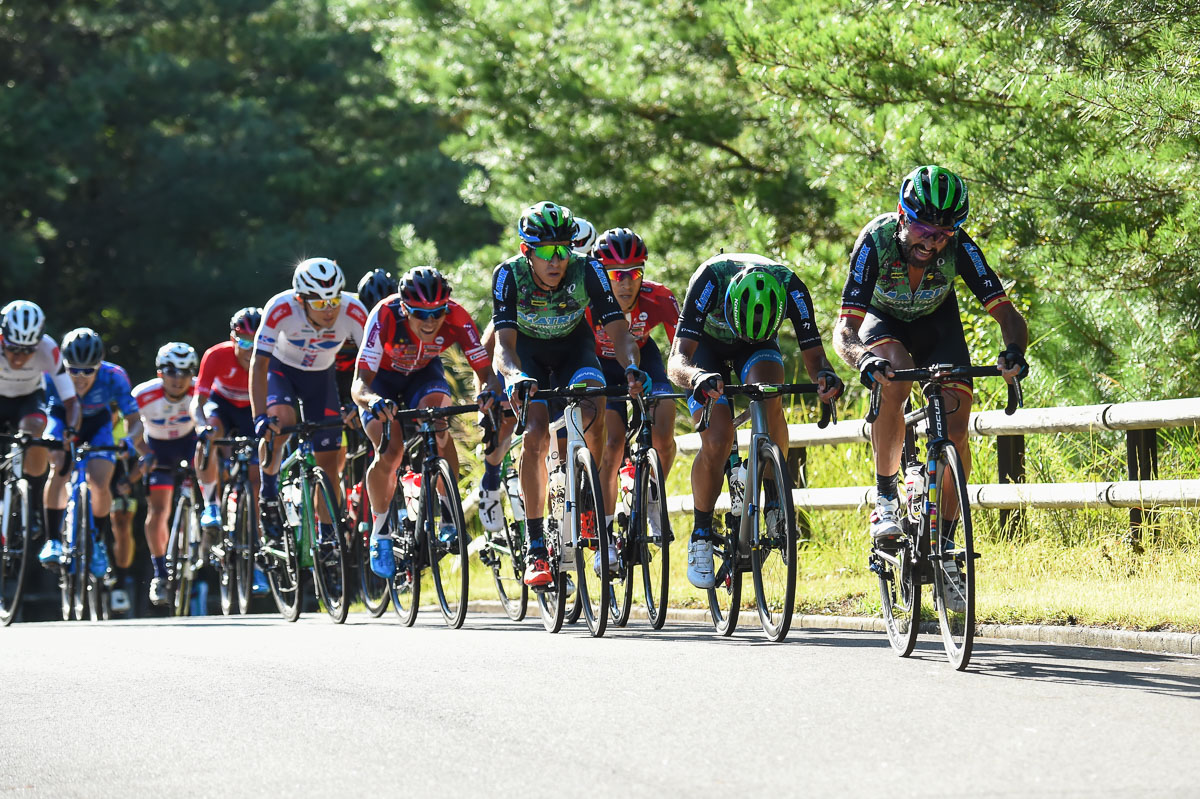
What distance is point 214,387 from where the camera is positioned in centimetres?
1524

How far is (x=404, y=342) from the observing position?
1162 centimetres

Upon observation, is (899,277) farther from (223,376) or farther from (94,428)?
(94,428)

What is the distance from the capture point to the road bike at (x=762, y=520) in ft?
28.9

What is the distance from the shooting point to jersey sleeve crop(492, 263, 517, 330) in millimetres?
9945

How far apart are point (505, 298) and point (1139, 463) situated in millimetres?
4069

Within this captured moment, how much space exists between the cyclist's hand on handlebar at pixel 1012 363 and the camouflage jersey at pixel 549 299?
2.67 m

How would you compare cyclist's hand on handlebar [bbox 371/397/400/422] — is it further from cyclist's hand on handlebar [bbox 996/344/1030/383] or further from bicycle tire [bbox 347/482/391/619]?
cyclist's hand on handlebar [bbox 996/344/1030/383]

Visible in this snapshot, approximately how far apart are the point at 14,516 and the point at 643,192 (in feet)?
30.9

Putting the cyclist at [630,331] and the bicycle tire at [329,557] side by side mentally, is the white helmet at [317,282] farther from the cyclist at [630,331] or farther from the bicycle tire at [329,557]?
the cyclist at [630,331]

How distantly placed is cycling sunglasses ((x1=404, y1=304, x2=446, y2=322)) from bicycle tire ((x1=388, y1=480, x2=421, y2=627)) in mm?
1121

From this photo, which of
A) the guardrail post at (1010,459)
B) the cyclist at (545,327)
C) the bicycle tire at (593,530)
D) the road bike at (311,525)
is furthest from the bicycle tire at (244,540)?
the guardrail post at (1010,459)

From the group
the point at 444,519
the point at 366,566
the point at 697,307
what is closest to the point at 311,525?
the point at 366,566

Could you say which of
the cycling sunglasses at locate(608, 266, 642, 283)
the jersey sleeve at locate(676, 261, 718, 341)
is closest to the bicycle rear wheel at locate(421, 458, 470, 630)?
the cycling sunglasses at locate(608, 266, 642, 283)

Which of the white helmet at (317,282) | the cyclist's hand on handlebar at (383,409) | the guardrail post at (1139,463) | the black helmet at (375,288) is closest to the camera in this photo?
the guardrail post at (1139,463)
